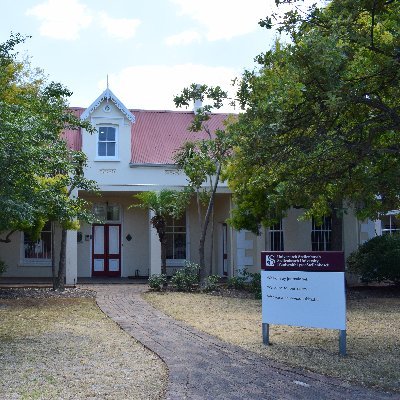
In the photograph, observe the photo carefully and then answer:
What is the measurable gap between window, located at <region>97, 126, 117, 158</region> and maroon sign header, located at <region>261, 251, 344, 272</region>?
12856 mm

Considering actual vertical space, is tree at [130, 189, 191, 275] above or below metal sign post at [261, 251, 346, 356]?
above

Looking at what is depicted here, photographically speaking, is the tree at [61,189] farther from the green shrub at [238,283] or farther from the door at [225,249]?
the door at [225,249]

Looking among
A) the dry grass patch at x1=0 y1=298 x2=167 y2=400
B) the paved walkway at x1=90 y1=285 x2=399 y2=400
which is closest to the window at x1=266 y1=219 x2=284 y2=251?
the dry grass patch at x1=0 y1=298 x2=167 y2=400

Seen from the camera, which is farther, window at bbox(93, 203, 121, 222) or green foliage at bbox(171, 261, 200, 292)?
window at bbox(93, 203, 121, 222)

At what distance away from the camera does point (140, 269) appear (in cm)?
2353

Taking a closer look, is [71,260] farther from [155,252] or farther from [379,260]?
[379,260]

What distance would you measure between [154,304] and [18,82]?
564 inches

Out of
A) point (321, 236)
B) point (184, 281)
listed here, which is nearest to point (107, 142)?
point (184, 281)

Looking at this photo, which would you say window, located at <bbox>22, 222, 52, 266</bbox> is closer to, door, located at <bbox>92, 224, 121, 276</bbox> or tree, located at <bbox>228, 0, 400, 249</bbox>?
door, located at <bbox>92, 224, 121, 276</bbox>

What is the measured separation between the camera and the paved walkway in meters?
6.85

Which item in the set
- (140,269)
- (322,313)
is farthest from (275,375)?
(140,269)

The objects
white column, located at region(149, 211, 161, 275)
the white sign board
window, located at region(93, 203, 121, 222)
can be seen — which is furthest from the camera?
window, located at region(93, 203, 121, 222)

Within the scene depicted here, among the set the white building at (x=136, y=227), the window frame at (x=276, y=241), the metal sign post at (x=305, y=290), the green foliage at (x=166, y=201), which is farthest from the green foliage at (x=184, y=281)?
the metal sign post at (x=305, y=290)

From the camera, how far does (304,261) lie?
31.4 feet
